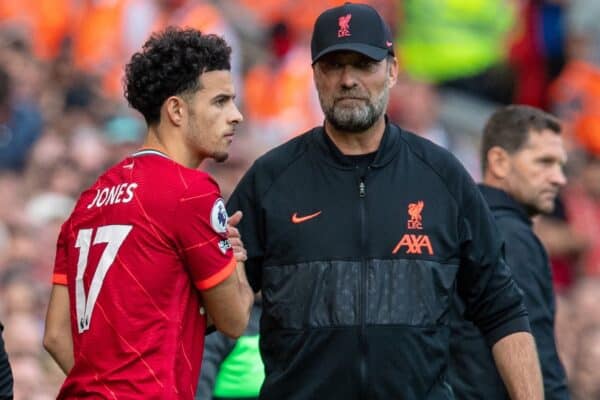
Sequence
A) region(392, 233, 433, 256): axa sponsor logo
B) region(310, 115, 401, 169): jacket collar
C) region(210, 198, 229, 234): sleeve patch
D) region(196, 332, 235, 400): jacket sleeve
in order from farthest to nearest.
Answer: region(196, 332, 235, 400): jacket sleeve, region(310, 115, 401, 169): jacket collar, region(392, 233, 433, 256): axa sponsor logo, region(210, 198, 229, 234): sleeve patch

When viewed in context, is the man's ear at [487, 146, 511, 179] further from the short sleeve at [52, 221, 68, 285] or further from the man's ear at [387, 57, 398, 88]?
the short sleeve at [52, 221, 68, 285]

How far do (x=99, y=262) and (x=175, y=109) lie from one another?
0.58 metres

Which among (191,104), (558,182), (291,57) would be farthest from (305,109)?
(191,104)

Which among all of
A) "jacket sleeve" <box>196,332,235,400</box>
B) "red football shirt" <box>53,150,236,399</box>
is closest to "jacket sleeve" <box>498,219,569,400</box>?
"jacket sleeve" <box>196,332,235,400</box>

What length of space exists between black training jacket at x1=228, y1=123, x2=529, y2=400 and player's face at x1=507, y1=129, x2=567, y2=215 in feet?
4.29

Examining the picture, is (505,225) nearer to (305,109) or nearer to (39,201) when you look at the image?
(39,201)

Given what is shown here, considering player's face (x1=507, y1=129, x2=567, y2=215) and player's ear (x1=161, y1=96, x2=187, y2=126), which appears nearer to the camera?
player's ear (x1=161, y1=96, x2=187, y2=126)

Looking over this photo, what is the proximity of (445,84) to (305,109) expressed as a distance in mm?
1580

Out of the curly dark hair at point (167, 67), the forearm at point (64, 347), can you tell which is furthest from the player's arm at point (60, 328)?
the curly dark hair at point (167, 67)

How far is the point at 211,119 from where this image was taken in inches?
214

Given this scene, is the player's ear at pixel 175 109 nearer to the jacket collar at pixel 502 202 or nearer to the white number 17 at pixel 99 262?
the white number 17 at pixel 99 262

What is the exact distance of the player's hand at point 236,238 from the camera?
18.2 feet

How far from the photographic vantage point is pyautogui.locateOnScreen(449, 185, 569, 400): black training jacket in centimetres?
663

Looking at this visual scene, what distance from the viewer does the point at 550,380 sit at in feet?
22.0
